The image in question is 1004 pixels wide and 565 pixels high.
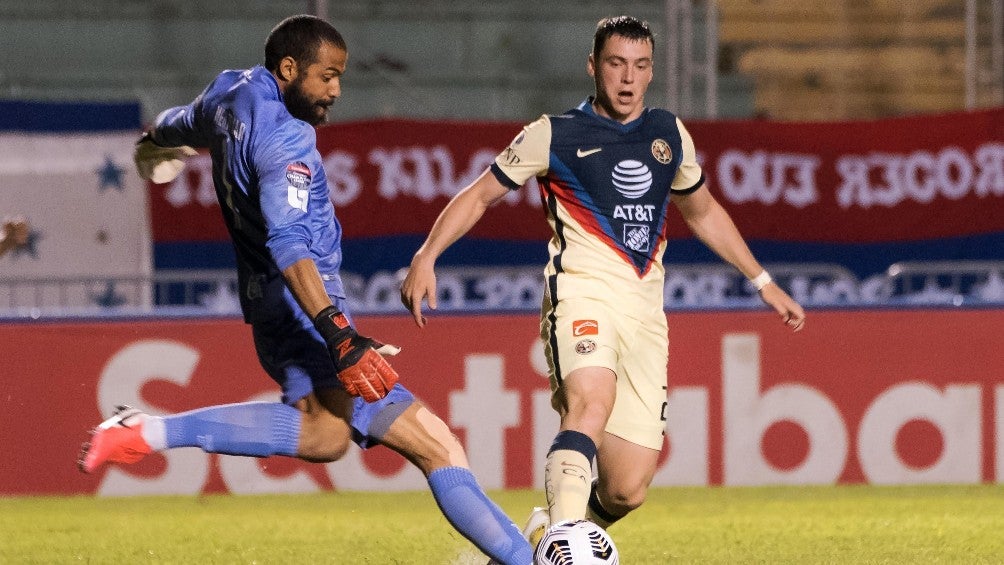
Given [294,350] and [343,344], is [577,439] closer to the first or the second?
[343,344]

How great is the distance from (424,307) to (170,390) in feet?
4.77

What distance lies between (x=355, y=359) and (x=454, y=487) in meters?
0.57

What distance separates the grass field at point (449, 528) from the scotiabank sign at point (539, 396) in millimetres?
117

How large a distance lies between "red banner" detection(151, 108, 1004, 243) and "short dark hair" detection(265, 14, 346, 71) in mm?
5771

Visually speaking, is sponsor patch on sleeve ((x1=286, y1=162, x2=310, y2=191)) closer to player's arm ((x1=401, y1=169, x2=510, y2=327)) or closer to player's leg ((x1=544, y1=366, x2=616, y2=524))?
player's arm ((x1=401, y1=169, x2=510, y2=327))

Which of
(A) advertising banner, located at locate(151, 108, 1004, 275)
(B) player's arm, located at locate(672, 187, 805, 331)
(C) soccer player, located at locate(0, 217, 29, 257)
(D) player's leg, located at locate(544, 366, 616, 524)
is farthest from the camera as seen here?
(A) advertising banner, located at locate(151, 108, 1004, 275)

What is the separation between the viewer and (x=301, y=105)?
5.48 meters

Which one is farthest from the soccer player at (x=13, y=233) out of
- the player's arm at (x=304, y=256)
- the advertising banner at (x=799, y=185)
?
the advertising banner at (x=799, y=185)

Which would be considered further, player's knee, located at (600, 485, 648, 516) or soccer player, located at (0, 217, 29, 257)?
soccer player, located at (0, 217, 29, 257)

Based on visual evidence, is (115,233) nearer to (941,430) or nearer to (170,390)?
(170,390)

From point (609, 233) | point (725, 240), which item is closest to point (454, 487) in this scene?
point (609, 233)

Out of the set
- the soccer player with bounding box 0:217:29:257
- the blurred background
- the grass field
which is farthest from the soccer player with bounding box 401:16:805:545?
the blurred background

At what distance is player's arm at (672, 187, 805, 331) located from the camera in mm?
6109

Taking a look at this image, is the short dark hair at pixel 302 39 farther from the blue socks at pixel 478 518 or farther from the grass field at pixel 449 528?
the grass field at pixel 449 528
